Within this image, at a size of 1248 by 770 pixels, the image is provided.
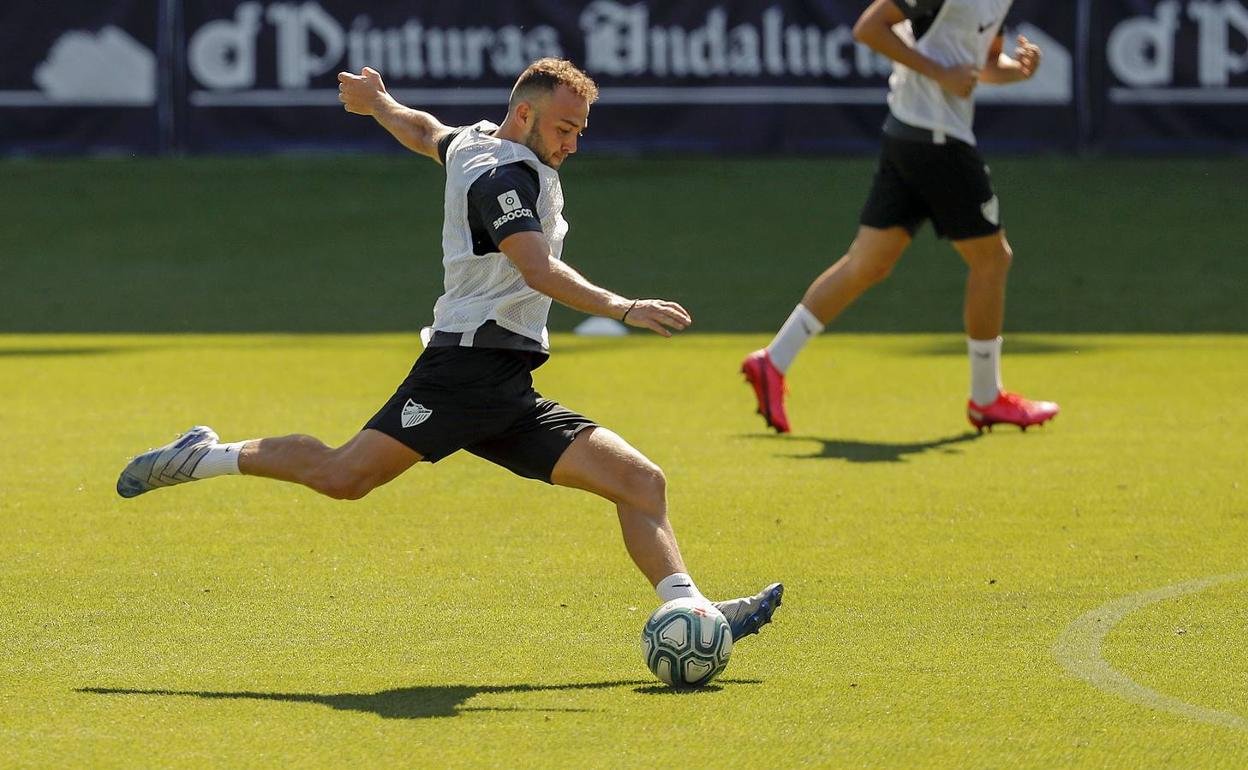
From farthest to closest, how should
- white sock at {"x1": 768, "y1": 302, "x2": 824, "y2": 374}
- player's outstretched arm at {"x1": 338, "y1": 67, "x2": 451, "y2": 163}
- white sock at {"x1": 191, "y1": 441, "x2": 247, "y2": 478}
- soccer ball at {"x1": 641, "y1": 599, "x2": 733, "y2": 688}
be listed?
white sock at {"x1": 768, "y1": 302, "x2": 824, "y2": 374}, player's outstretched arm at {"x1": 338, "y1": 67, "x2": 451, "y2": 163}, white sock at {"x1": 191, "y1": 441, "x2": 247, "y2": 478}, soccer ball at {"x1": 641, "y1": 599, "x2": 733, "y2": 688}

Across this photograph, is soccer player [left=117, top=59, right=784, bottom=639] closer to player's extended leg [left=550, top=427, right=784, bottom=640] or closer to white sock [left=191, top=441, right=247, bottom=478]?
player's extended leg [left=550, top=427, right=784, bottom=640]

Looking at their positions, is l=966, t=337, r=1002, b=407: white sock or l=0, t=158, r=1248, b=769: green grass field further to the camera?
l=966, t=337, r=1002, b=407: white sock

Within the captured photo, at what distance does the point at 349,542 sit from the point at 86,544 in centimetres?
93

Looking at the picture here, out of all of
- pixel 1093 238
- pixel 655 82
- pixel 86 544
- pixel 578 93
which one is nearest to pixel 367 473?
pixel 578 93

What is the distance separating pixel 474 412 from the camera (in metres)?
5.78

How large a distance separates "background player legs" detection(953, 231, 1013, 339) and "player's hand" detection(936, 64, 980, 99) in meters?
0.68

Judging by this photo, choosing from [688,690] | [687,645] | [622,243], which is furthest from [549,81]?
[622,243]

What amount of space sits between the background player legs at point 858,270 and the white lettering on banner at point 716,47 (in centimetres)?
821

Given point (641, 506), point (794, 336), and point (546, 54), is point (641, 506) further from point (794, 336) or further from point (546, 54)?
point (546, 54)

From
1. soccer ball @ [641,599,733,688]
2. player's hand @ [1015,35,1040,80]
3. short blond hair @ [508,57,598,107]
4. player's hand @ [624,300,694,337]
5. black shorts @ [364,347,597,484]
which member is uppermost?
short blond hair @ [508,57,598,107]

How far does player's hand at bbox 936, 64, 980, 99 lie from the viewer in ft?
30.8

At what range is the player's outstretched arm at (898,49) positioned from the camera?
370 inches

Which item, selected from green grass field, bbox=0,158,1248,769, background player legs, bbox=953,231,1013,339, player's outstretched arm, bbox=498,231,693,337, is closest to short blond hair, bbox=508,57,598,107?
player's outstretched arm, bbox=498,231,693,337

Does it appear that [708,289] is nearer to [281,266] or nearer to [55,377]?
[281,266]
